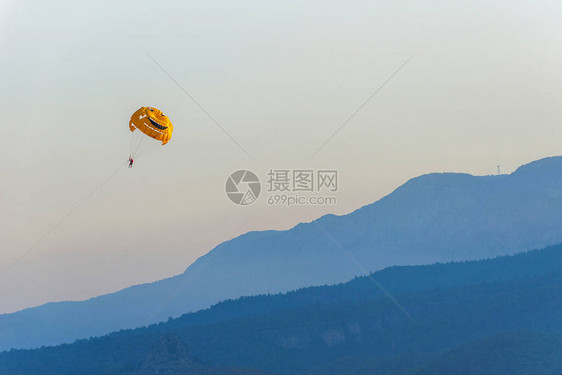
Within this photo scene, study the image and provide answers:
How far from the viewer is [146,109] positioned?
372 ft

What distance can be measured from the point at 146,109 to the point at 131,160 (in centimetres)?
760

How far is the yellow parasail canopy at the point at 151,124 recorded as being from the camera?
111562 millimetres

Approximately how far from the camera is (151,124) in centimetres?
11150

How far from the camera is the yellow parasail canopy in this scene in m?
112

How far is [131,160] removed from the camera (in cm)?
10900

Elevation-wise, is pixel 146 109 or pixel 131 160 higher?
pixel 146 109

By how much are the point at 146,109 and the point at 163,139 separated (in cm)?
436

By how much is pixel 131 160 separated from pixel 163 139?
513 centimetres

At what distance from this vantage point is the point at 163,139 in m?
112
